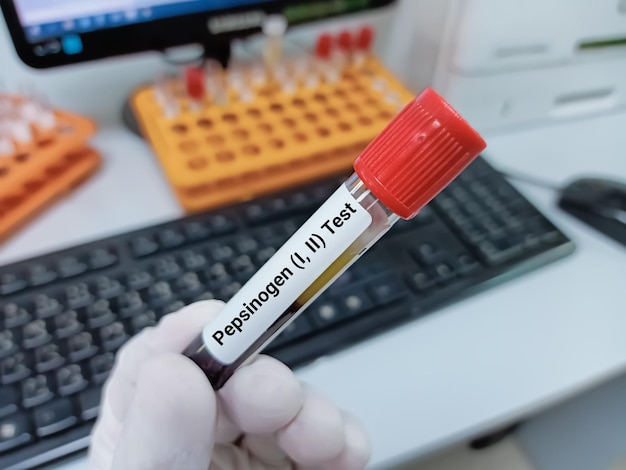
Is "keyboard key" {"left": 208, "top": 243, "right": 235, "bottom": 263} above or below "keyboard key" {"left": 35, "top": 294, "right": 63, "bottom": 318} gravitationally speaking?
below

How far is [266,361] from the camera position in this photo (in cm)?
25

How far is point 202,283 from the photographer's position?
36cm

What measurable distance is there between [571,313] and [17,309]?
337 mm

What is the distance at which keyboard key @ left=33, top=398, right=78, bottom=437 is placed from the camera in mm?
293

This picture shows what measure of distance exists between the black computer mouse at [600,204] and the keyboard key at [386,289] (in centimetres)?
17

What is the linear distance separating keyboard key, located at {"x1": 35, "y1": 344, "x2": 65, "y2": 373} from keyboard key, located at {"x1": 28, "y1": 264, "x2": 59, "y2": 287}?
0.16ft

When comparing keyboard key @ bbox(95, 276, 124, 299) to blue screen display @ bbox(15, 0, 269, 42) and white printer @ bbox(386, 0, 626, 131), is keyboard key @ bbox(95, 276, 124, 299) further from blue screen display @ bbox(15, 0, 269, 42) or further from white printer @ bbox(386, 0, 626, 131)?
white printer @ bbox(386, 0, 626, 131)

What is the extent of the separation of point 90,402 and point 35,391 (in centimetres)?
3

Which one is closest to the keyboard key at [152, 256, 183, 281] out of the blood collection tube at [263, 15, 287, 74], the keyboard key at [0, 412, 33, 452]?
the keyboard key at [0, 412, 33, 452]

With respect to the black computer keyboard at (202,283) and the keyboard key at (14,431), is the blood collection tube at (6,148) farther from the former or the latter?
the keyboard key at (14,431)

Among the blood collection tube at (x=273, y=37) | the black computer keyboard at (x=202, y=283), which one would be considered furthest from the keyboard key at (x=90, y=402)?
the blood collection tube at (x=273, y=37)

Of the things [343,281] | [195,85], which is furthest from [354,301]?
[195,85]

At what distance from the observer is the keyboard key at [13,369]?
308 millimetres

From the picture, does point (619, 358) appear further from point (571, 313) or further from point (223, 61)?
point (223, 61)
